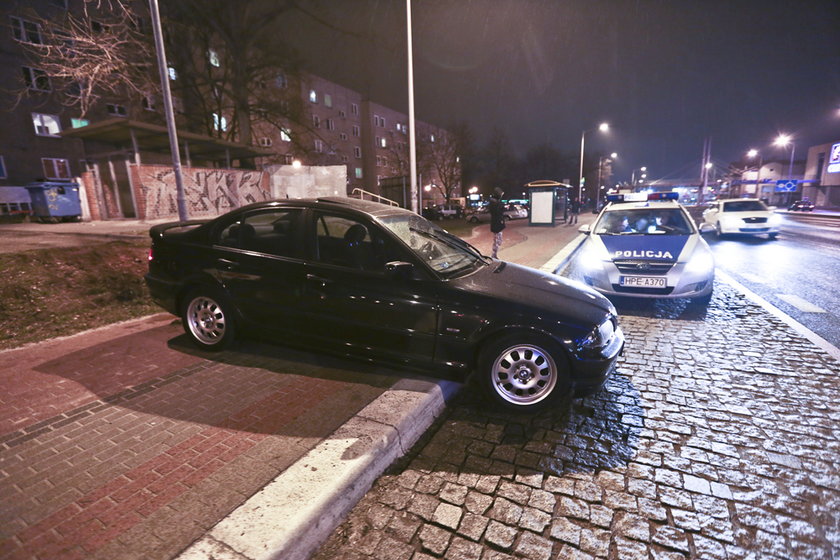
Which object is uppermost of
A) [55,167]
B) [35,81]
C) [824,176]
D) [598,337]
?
[35,81]

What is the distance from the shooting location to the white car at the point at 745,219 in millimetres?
14750

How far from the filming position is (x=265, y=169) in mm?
23109

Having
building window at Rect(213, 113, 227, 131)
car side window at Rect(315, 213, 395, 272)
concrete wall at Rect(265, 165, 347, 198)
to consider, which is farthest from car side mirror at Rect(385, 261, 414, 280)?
building window at Rect(213, 113, 227, 131)

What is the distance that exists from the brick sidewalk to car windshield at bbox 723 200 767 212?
18.0 metres

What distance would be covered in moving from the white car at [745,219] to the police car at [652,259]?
8.87 meters

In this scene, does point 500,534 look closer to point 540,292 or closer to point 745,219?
point 540,292

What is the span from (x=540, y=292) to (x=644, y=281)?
342 cm

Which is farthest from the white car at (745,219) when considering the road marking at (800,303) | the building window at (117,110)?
the building window at (117,110)

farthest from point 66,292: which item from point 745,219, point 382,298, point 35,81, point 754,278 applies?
point 35,81

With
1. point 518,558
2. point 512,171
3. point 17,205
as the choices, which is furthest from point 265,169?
point 512,171

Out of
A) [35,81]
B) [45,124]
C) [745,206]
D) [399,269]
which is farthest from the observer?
[45,124]

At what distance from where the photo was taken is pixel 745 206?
52.3 feet

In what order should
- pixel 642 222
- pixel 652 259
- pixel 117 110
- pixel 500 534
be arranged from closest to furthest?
pixel 500 534 < pixel 652 259 < pixel 642 222 < pixel 117 110

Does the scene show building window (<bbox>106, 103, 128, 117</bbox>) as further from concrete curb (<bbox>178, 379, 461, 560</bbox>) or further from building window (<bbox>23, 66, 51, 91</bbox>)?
concrete curb (<bbox>178, 379, 461, 560</bbox>)
